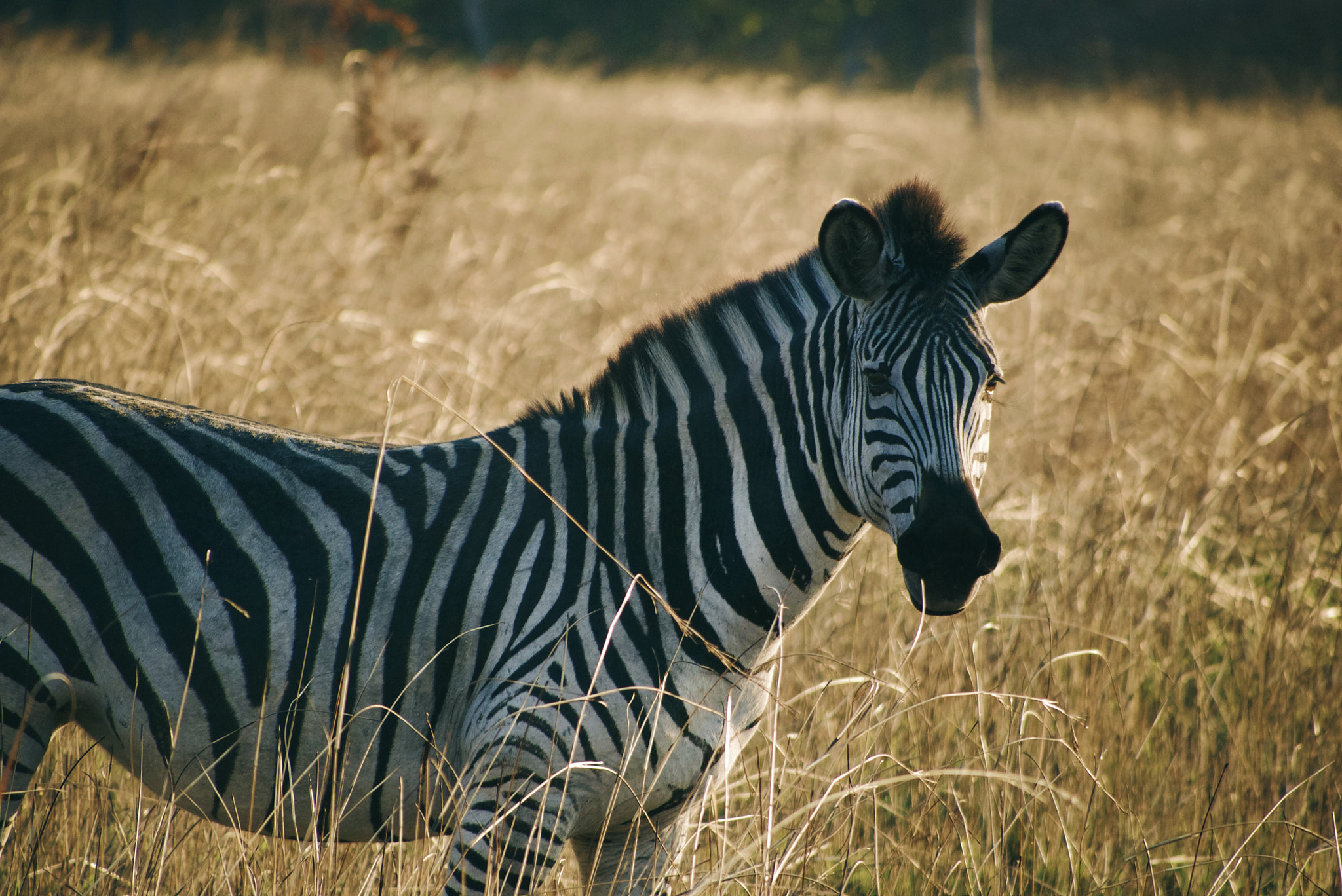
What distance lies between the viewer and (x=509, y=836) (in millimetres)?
→ 1940

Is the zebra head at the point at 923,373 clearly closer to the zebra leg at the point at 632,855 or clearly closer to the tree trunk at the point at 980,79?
the zebra leg at the point at 632,855

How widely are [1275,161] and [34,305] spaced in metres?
15.0

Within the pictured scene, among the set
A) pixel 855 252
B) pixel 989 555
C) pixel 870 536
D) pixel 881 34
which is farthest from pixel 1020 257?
pixel 881 34

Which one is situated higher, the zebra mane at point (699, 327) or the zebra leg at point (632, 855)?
the zebra mane at point (699, 327)

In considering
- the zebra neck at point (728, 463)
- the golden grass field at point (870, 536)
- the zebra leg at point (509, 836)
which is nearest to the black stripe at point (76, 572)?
the golden grass field at point (870, 536)

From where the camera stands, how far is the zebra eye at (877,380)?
1.97 meters

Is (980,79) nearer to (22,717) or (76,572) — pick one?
(76,572)

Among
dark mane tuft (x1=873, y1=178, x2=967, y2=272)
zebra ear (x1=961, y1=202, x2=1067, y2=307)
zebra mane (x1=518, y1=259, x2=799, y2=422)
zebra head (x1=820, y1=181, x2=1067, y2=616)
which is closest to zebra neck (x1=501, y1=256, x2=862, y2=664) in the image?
zebra mane (x1=518, y1=259, x2=799, y2=422)

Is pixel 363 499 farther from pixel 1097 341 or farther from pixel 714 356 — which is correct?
pixel 1097 341

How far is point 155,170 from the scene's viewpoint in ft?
19.1

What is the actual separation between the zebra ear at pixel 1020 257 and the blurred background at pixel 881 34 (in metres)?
19.5

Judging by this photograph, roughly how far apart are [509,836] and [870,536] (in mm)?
2866

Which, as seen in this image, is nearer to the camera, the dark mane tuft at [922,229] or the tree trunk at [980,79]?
the dark mane tuft at [922,229]

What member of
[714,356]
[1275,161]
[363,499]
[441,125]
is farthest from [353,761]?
[1275,161]
